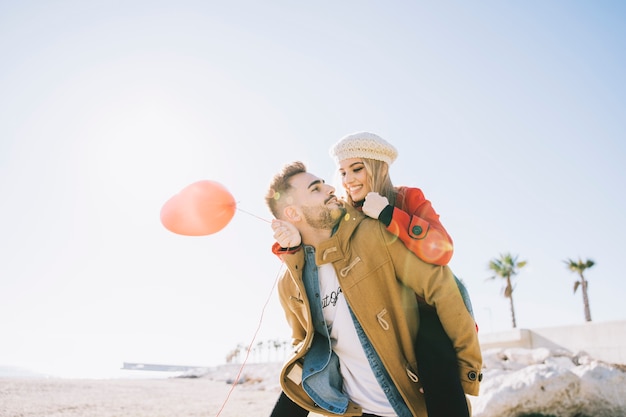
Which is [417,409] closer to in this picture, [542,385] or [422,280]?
[422,280]

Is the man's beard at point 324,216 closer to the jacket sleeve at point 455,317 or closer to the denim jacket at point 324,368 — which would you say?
the denim jacket at point 324,368

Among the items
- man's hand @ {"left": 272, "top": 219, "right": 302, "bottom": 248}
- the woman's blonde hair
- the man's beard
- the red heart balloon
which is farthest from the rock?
the red heart balloon

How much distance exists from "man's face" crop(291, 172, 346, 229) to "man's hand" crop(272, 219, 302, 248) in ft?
0.62

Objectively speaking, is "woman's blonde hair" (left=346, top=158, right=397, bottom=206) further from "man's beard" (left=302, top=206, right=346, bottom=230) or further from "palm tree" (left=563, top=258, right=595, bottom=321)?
"palm tree" (left=563, top=258, right=595, bottom=321)

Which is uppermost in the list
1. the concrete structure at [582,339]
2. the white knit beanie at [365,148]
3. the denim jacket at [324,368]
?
the white knit beanie at [365,148]

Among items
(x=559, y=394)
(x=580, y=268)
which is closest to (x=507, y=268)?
(x=580, y=268)

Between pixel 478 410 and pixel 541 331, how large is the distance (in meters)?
14.3

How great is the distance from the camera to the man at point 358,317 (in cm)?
274

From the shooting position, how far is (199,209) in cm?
400

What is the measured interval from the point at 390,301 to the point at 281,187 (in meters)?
1.64

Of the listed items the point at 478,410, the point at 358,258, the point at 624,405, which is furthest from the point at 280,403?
the point at 624,405

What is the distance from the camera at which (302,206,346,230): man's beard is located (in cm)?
353

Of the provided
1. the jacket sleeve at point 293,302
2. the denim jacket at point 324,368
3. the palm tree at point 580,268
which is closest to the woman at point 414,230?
the jacket sleeve at point 293,302

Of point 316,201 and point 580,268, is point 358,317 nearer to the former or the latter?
point 316,201
